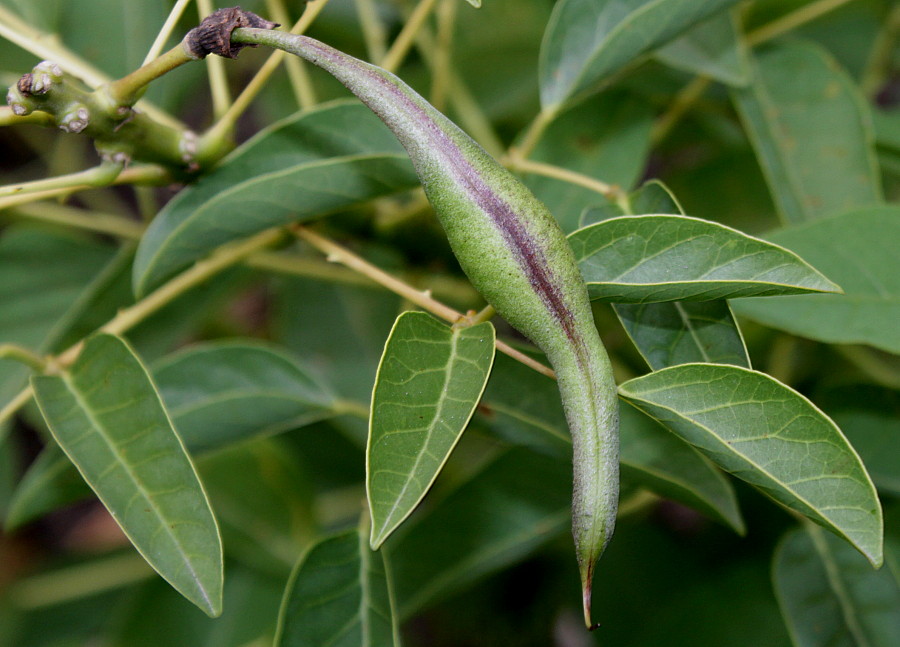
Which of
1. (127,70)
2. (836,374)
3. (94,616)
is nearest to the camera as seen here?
(127,70)

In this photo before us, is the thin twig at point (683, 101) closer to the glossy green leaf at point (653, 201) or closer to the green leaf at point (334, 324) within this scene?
the glossy green leaf at point (653, 201)

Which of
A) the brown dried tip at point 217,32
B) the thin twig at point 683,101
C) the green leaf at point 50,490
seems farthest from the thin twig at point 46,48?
the thin twig at point 683,101

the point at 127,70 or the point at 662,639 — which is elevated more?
the point at 127,70

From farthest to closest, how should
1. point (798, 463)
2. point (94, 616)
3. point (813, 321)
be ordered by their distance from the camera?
1. point (94, 616)
2. point (813, 321)
3. point (798, 463)

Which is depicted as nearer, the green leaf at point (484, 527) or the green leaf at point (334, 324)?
the green leaf at point (484, 527)

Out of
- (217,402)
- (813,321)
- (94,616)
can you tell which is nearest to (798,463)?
(813,321)

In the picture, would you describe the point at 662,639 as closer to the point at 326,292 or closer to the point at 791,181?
the point at 791,181
